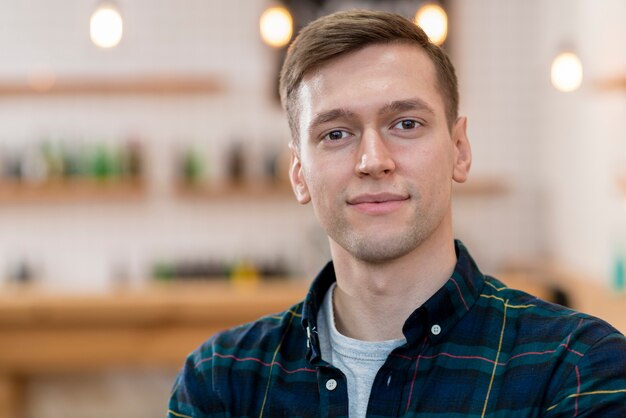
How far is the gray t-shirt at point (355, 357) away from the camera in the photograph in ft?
4.53

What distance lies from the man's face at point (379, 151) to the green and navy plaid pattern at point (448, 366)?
0.40 feet

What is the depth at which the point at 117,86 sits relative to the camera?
18.8 feet

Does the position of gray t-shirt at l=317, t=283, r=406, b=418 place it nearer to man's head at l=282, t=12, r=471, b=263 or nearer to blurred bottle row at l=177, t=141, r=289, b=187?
man's head at l=282, t=12, r=471, b=263

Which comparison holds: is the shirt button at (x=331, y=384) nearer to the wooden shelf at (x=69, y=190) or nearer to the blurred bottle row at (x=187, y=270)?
the blurred bottle row at (x=187, y=270)

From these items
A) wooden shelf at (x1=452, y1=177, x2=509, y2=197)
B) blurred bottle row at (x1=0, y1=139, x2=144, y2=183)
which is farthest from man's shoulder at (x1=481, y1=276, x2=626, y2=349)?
blurred bottle row at (x1=0, y1=139, x2=144, y2=183)

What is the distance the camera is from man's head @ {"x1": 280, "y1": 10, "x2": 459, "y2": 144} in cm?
143

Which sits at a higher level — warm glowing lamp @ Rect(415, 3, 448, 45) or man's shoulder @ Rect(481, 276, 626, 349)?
warm glowing lamp @ Rect(415, 3, 448, 45)

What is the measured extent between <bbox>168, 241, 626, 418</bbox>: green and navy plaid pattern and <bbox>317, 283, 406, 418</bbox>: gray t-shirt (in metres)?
0.02

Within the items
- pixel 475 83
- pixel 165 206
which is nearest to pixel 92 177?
pixel 165 206

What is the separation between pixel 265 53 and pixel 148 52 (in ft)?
2.43

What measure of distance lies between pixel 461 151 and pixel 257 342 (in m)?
0.47

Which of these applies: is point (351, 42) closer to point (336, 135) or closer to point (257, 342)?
→ point (336, 135)

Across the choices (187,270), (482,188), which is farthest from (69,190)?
(482,188)

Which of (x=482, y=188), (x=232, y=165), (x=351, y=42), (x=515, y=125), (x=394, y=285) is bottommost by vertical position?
(x=482, y=188)
